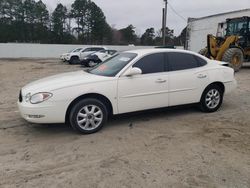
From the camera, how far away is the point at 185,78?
5.81 meters

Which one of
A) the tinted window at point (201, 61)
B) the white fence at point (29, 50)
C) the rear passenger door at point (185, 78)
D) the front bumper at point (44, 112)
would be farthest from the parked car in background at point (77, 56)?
the front bumper at point (44, 112)

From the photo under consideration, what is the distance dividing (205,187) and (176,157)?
2.69 ft

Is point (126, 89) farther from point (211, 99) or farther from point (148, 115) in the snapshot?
point (211, 99)

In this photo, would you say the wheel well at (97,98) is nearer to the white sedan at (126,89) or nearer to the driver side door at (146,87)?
the white sedan at (126,89)

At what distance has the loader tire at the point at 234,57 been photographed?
13.8 meters

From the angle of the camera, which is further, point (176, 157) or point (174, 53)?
point (174, 53)

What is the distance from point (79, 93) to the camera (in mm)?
4848

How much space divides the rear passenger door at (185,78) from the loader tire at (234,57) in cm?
840

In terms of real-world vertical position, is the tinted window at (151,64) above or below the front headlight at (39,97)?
above

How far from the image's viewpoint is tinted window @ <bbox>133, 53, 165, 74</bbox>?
548 centimetres

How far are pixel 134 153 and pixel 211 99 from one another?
9.31 ft

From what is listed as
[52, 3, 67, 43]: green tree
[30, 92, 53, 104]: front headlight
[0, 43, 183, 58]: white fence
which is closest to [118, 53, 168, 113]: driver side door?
[30, 92, 53, 104]: front headlight

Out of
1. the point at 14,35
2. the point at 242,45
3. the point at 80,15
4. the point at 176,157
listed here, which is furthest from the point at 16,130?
the point at 80,15

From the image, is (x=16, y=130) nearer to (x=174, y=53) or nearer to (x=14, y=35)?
(x=174, y=53)
